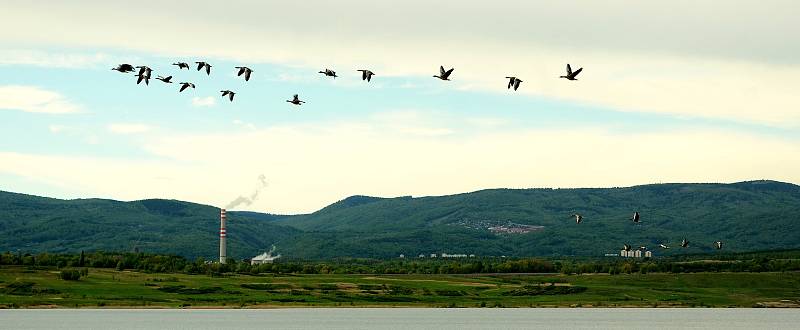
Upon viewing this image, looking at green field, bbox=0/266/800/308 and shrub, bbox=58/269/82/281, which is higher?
shrub, bbox=58/269/82/281

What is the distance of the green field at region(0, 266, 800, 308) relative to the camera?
161m

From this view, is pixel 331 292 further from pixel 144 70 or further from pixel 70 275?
pixel 144 70

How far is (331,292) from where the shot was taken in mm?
178750

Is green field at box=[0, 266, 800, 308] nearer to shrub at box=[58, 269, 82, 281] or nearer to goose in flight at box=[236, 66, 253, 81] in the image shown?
shrub at box=[58, 269, 82, 281]

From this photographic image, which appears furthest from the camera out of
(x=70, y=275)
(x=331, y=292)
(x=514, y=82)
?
(x=331, y=292)

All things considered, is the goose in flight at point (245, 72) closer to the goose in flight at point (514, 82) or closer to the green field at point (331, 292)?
the goose in flight at point (514, 82)
